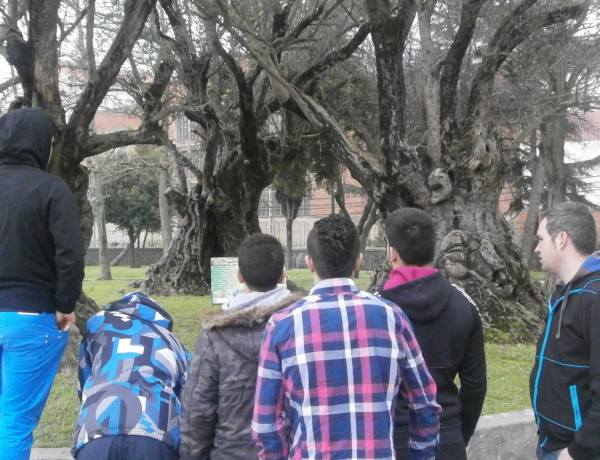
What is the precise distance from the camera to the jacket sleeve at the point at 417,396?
2.59m

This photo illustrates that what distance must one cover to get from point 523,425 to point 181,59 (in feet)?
34.7

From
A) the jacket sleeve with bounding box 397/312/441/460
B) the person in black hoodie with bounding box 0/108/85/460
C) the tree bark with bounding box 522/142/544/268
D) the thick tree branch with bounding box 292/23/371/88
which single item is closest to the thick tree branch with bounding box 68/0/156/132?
the person in black hoodie with bounding box 0/108/85/460

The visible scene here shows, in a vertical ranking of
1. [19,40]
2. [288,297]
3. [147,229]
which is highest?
[19,40]

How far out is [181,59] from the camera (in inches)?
531

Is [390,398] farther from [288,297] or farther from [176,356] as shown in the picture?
[176,356]

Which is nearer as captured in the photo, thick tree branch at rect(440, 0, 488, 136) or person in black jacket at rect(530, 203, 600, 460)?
person in black jacket at rect(530, 203, 600, 460)

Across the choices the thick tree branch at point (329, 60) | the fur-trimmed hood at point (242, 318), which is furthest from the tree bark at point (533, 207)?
the fur-trimmed hood at point (242, 318)

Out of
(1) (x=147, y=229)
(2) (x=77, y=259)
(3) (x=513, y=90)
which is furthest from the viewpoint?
(1) (x=147, y=229)

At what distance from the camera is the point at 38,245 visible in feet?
11.8

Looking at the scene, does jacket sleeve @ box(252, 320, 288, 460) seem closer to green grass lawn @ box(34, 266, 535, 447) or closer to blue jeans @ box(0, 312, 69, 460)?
green grass lawn @ box(34, 266, 535, 447)

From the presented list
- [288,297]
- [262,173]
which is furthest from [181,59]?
[288,297]

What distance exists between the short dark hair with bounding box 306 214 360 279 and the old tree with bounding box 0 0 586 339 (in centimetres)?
604

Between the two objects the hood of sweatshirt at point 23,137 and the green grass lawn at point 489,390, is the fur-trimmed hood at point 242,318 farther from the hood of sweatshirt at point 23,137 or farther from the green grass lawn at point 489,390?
the hood of sweatshirt at point 23,137

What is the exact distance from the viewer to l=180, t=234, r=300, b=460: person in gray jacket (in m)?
2.82
